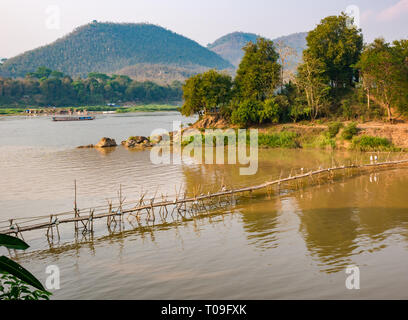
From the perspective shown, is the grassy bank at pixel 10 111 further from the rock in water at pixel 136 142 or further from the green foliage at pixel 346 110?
the green foliage at pixel 346 110

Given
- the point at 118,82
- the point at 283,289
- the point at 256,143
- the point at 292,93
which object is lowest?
the point at 283,289

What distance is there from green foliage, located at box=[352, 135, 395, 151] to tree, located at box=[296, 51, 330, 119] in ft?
22.4

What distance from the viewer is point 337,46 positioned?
3938 cm

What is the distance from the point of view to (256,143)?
3566 centimetres

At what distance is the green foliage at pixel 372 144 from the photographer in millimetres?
30156

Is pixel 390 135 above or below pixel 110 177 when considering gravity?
above

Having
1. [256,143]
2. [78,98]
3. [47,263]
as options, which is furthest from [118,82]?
[47,263]

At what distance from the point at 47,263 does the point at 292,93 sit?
112ft

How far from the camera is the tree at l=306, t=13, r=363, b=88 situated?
39.6 m

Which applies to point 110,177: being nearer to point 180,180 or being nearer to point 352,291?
point 180,180

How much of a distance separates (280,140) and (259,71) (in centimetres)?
925

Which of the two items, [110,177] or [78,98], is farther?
[78,98]

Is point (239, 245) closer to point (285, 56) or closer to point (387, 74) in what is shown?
point (387, 74)

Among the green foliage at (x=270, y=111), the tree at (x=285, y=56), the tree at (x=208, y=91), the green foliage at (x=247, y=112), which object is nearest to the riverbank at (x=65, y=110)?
the tree at (x=208, y=91)
